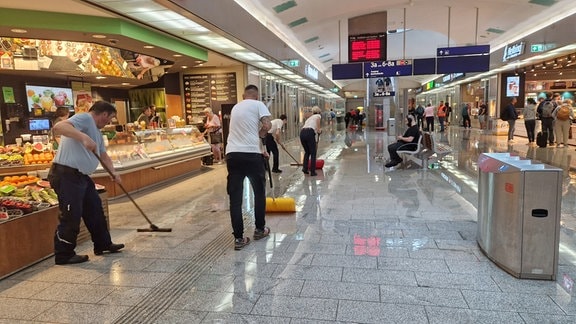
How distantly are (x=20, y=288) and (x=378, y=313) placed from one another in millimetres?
2820

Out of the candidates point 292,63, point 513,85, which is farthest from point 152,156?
point 513,85

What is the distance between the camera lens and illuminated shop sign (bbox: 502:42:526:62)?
13732 mm

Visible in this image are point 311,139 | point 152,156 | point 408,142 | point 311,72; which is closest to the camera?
point 152,156

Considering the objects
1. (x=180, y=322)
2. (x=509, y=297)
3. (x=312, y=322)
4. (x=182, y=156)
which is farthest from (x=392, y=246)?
(x=182, y=156)

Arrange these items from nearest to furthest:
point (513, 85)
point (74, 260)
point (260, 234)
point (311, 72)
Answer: point (74, 260) < point (260, 234) < point (311, 72) < point (513, 85)

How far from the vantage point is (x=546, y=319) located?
252 cm

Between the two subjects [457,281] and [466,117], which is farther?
[466,117]

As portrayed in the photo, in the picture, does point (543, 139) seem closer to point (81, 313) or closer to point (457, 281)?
point (457, 281)

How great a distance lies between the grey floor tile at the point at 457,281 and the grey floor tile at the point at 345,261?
0.42 m

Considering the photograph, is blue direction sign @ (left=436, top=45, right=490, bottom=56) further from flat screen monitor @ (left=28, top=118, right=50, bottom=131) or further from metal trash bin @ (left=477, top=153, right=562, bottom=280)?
flat screen monitor @ (left=28, top=118, right=50, bottom=131)

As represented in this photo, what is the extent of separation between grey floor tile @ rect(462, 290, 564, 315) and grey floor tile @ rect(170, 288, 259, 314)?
5.05 ft

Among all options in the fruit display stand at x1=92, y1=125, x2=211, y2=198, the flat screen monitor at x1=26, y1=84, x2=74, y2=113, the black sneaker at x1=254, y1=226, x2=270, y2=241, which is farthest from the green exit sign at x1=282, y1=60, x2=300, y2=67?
the black sneaker at x1=254, y1=226, x2=270, y2=241

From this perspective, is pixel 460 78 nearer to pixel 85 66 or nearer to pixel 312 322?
pixel 85 66

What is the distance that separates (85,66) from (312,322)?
784 centimetres
